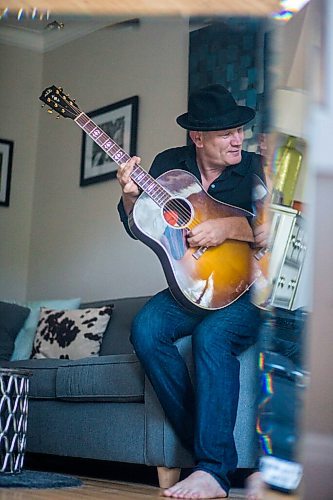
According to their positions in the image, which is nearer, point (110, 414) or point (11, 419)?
point (11, 419)

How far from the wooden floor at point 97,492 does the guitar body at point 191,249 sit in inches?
17.3

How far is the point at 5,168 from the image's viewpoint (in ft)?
13.0

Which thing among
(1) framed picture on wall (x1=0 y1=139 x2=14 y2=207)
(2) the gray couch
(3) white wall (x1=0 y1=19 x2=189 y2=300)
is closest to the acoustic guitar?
(2) the gray couch

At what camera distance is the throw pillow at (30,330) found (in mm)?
3264

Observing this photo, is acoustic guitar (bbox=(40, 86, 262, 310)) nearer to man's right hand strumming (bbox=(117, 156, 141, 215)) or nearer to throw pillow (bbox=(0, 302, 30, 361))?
man's right hand strumming (bbox=(117, 156, 141, 215))

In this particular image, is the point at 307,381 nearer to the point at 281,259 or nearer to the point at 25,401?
the point at 281,259

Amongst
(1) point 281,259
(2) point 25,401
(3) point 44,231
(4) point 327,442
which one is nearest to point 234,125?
(2) point 25,401

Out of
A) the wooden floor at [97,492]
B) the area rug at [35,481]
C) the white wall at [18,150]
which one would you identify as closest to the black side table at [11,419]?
the area rug at [35,481]

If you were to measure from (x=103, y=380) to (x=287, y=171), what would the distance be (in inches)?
61.5

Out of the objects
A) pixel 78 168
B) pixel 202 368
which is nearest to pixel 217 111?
pixel 202 368

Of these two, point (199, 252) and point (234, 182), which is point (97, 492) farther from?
point (234, 182)

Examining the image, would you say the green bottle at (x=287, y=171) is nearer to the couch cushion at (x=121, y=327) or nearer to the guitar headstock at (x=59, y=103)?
the guitar headstock at (x=59, y=103)

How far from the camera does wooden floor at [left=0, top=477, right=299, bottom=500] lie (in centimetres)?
163

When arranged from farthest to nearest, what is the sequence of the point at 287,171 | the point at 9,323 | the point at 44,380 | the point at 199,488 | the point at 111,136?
the point at 111,136 → the point at 9,323 → the point at 44,380 → the point at 199,488 → the point at 287,171
